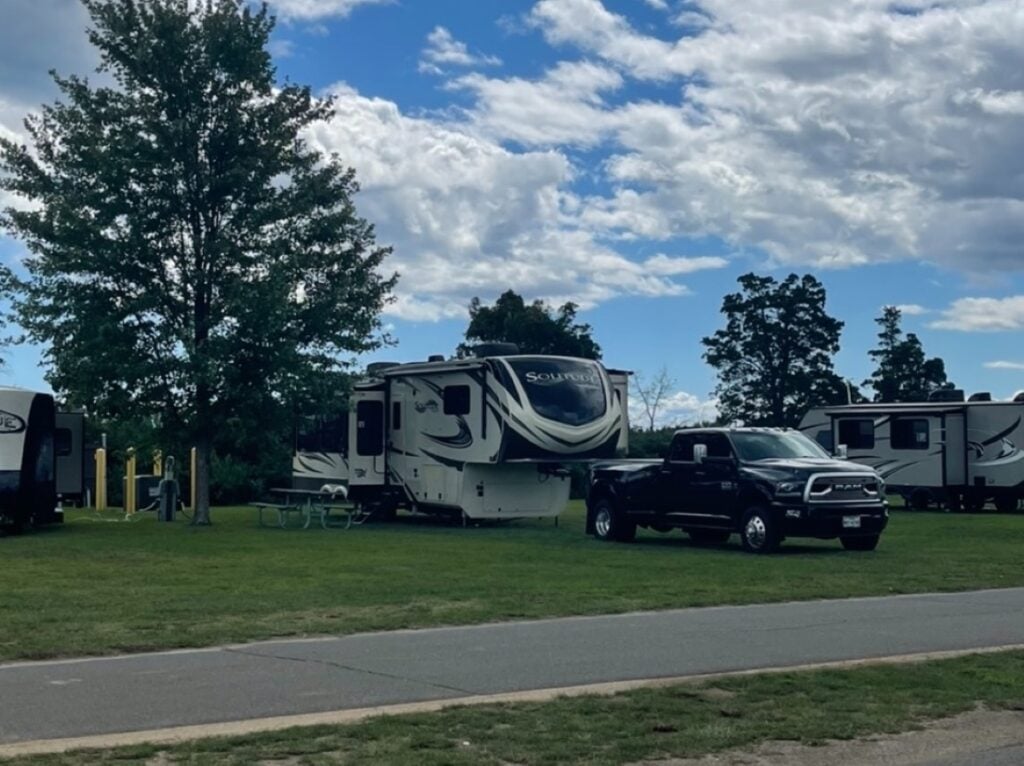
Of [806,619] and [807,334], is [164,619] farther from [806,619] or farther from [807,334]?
[807,334]

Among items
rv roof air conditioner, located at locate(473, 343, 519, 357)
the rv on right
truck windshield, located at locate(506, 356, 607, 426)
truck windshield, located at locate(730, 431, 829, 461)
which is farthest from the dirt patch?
the rv on right

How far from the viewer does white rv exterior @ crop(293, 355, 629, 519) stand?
27688mm

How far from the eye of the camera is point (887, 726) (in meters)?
8.72

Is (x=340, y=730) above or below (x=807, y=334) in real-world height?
below

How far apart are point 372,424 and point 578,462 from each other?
229 inches

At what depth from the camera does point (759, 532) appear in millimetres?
22375

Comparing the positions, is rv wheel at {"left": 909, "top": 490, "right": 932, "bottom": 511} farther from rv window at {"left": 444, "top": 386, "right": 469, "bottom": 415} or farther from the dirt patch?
the dirt patch

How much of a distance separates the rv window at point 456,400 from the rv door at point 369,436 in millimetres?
2933

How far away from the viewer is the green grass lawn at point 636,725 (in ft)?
25.3

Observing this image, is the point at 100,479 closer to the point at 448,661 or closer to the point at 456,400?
the point at 456,400

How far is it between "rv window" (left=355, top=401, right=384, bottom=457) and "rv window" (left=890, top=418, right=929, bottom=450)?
1541cm

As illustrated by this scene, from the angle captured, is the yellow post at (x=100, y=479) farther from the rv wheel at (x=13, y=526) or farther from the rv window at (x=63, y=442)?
the rv wheel at (x=13, y=526)

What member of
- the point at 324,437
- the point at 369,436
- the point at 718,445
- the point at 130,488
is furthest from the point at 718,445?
the point at 130,488

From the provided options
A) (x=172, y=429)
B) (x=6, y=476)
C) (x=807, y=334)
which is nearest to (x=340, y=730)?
(x=6, y=476)
